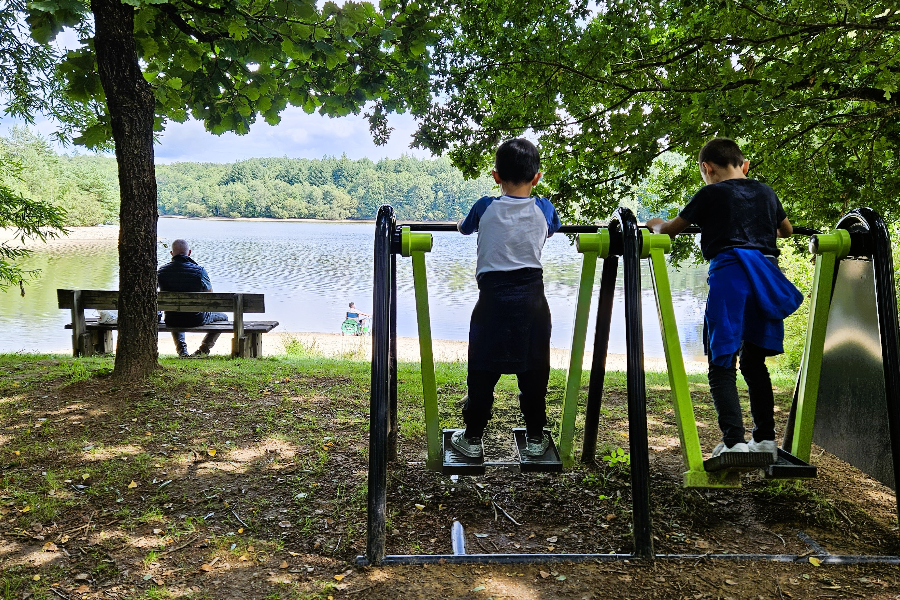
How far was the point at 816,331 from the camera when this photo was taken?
3000 mm

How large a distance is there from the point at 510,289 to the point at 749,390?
1187mm

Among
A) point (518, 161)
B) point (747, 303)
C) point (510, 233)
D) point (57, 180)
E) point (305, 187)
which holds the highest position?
point (305, 187)

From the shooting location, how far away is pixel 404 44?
243 inches

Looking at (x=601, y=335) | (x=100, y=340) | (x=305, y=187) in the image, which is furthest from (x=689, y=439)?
(x=305, y=187)

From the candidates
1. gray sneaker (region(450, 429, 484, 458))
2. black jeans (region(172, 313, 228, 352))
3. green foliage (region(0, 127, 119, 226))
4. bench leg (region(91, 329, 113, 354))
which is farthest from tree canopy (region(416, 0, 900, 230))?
green foliage (region(0, 127, 119, 226))

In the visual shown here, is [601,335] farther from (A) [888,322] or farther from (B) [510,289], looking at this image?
(A) [888,322]

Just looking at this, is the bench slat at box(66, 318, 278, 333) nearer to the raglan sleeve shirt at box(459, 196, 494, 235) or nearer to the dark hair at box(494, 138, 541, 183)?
the raglan sleeve shirt at box(459, 196, 494, 235)

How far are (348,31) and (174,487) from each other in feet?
13.4

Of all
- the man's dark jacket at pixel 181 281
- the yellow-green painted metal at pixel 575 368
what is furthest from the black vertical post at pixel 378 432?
the man's dark jacket at pixel 181 281

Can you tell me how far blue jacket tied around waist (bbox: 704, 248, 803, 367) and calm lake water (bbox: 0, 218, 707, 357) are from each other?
721cm

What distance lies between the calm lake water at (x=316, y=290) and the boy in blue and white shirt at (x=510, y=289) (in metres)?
6.84

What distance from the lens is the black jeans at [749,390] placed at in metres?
2.65

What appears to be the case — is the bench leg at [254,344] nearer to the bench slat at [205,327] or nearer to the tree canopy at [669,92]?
the bench slat at [205,327]

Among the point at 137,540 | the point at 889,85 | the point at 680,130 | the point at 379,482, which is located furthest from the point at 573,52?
the point at 137,540
